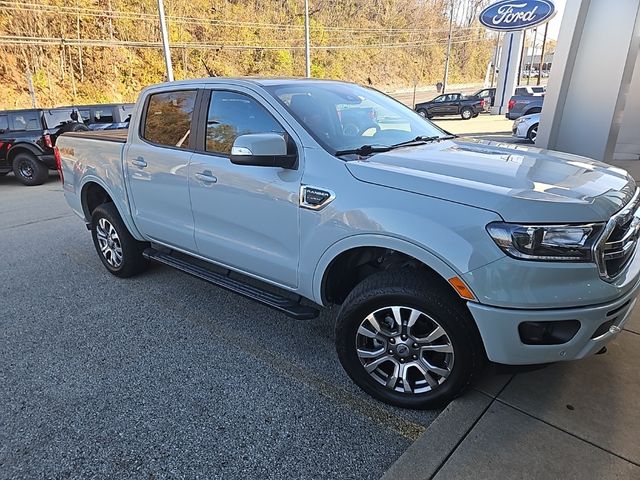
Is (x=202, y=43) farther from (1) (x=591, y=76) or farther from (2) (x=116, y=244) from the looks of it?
(2) (x=116, y=244)

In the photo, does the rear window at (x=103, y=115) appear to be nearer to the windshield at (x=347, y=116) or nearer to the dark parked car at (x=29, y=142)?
the dark parked car at (x=29, y=142)

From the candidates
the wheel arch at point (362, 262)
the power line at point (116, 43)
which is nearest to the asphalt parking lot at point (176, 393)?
the wheel arch at point (362, 262)

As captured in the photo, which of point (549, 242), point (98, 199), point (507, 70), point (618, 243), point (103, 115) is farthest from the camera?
point (507, 70)

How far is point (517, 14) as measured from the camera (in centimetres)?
2480

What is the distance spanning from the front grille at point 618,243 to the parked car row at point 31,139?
463 inches

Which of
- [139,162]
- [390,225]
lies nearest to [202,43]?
[139,162]

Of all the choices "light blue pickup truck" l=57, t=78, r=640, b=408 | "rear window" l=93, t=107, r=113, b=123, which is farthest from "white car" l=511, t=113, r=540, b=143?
"light blue pickup truck" l=57, t=78, r=640, b=408

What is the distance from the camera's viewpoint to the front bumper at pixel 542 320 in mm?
2051

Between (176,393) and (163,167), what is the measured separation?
1.77m

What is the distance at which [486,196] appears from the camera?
2.08 meters

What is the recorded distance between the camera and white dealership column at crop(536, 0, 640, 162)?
5.91m

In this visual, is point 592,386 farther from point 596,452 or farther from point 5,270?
point 5,270

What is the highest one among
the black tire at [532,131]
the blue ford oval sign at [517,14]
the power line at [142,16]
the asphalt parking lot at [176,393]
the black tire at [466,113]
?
the power line at [142,16]

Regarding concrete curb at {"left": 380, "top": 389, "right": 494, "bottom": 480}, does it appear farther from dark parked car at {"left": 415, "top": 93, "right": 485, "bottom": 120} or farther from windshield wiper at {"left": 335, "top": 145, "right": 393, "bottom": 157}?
dark parked car at {"left": 415, "top": 93, "right": 485, "bottom": 120}
